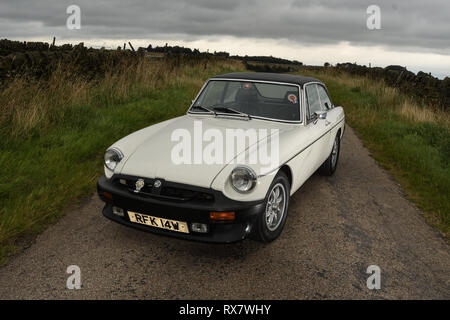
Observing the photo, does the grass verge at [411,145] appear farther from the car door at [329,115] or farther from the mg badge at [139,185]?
the mg badge at [139,185]

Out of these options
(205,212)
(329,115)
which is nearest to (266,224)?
(205,212)

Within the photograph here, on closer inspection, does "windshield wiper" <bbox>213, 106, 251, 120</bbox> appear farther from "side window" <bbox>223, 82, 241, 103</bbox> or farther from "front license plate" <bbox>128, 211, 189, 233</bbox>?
"front license plate" <bbox>128, 211, 189, 233</bbox>

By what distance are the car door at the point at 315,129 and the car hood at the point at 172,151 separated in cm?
48

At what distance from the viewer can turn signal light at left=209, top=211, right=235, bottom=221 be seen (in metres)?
2.83

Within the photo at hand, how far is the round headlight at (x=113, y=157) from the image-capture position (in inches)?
Answer: 135

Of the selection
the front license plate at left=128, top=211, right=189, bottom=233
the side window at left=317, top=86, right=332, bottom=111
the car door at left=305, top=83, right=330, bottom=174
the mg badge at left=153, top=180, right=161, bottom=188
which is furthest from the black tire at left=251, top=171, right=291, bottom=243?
the side window at left=317, top=86, right=332, bottom=111

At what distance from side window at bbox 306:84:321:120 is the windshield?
245 mm

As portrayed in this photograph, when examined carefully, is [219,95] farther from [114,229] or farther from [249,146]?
[114,229]

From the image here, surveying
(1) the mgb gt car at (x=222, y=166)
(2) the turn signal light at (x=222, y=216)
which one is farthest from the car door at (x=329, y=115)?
(2) the turn signal light at (x=222, y=216)

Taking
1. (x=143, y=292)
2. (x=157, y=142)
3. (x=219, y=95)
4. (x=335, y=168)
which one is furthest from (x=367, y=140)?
(x=143, y=292)

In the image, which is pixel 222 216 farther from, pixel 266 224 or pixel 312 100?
pixel 312 100

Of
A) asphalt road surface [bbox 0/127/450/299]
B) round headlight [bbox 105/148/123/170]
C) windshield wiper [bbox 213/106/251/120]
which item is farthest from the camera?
windshield wiper [bbox 213/106/251/120]

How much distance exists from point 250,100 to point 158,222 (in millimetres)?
2150

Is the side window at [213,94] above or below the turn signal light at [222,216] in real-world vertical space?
above
